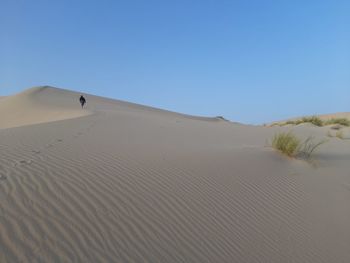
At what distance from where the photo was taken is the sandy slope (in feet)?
8.45

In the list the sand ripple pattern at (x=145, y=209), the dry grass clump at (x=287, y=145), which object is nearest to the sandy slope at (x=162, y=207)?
the sand ripple pattern at (x=145, y=209)

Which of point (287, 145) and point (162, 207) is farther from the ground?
point (287, 145)

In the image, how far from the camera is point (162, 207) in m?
3.35

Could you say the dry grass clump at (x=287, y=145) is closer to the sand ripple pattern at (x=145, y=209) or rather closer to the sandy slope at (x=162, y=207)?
the sandy slope at (x=162, y=207)

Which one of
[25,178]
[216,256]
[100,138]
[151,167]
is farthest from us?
[100,138]

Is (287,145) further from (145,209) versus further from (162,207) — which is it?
(145,209)

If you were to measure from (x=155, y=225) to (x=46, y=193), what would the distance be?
43.3 inches

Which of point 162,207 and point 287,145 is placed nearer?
point 162,207

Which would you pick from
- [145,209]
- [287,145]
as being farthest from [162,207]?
[287,145]

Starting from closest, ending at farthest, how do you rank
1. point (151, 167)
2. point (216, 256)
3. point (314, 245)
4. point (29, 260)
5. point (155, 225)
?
point (29, 260) < point (216, 256) < point (155, 225) < point (314, 245) < point (151, 167)

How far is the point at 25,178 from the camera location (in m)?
3.54

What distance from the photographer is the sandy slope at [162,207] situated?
2574 mm

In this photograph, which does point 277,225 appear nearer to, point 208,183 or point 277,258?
point 277,258

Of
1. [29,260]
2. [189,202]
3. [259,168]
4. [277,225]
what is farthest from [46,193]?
[259,168]
